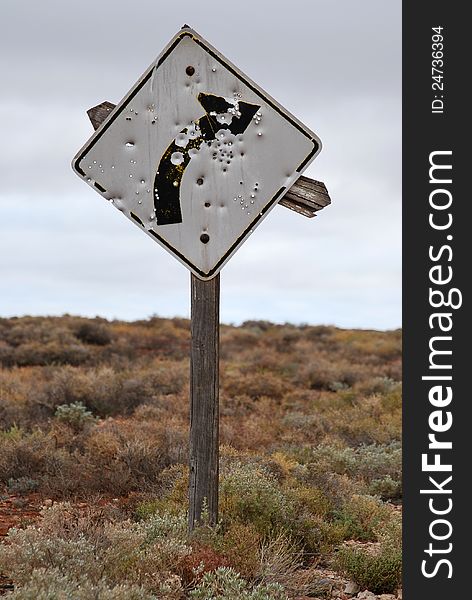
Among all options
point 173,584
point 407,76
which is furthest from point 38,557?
point 407,76

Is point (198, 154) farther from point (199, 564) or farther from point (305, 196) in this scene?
point (199, 564)

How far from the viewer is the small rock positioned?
555cm

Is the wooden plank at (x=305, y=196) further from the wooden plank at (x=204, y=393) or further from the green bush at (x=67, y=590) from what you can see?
the green bush at (x=67, y=590)

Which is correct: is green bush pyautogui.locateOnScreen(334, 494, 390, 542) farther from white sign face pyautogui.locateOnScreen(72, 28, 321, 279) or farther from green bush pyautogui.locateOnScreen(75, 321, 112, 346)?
green bush pyautogui.locateOnScreen(75, 321, 112, 346)

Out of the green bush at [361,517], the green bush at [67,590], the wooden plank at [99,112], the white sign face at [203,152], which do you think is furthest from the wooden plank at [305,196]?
the green bush at [361,517]

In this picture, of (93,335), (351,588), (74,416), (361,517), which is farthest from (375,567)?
(93,335)

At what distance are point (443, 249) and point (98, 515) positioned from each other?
2918 mm

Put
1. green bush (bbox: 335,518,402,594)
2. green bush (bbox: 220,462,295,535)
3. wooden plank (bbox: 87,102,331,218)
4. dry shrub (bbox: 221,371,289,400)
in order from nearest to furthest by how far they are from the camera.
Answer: wooden plank (bbox: 87,102,331,218)
green bush (bbox: 335,518,402,594)
green bush (bbox: 220,462,295,535)
dry shrub (bbox: 221,371,289,400)

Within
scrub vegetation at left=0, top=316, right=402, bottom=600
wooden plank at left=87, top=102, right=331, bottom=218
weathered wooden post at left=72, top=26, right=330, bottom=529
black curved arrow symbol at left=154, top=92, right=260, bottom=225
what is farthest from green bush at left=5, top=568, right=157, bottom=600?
wooden plank at left=87, top=102, right=331, bottom=218

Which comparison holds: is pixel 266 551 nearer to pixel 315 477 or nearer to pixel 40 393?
pixel 315 477

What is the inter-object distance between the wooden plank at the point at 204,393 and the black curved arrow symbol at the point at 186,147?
47 cm

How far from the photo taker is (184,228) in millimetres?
5434

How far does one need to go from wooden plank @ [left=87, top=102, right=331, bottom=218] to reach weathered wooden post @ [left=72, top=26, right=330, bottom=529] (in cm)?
8

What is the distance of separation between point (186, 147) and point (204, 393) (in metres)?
1.58
